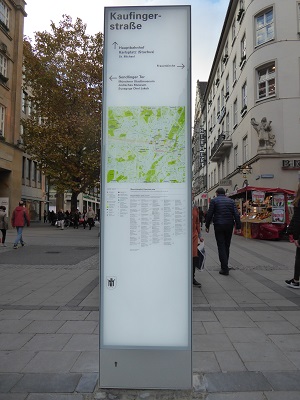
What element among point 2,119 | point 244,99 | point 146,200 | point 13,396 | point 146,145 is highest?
point 244,99

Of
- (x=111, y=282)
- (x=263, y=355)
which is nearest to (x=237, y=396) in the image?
(x=263, y=355)

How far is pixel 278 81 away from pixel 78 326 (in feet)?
74.2

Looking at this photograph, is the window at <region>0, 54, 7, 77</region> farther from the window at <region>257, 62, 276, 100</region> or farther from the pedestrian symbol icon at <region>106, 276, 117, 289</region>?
the pedestrian symbol icon at <region>106, 276, 117, 289</region>

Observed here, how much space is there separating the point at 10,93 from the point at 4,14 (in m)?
5.51

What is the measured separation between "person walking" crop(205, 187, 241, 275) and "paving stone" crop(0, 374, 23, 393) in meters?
5.54

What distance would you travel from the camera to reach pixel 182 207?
282 cm

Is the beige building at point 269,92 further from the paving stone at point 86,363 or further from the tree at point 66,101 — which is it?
the paving stone at point 86,363

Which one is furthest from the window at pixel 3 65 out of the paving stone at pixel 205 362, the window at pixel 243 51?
the paving stone at pixel 205 362

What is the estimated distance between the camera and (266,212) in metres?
18.0

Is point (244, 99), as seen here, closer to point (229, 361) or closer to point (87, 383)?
point (229, 361)

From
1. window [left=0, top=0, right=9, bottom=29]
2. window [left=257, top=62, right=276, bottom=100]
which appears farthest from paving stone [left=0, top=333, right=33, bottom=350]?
window [left=0, top=0, right=9, bottom=29]

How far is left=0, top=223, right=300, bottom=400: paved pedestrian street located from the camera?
2.92m

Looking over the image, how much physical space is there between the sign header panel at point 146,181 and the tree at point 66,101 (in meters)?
26.3

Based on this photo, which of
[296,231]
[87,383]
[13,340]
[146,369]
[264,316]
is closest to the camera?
[146,369]
